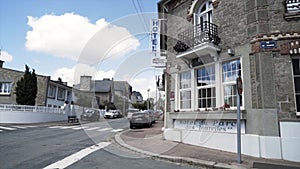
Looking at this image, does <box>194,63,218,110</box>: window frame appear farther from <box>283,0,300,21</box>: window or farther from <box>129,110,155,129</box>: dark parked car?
<box>129,110,155,129</box>: dark parked car

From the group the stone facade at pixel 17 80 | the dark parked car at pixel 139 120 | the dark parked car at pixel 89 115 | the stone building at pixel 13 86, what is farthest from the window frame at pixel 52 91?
the dark parked car at pixel 139 120

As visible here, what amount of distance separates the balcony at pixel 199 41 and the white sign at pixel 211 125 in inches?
113

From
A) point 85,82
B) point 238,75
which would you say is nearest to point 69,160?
point 238,75

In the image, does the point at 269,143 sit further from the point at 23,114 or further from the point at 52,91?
the point at 52,91

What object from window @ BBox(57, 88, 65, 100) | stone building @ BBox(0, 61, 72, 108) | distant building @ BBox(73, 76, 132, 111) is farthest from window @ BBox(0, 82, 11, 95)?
distant building @ BBox(73, 76, 132, 111)

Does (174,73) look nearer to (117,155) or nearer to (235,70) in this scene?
(235,70)

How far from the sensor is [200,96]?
10117 millimetres

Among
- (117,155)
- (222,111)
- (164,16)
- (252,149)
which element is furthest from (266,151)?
(164,16)

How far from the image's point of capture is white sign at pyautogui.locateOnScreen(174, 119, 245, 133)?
27.4 feet

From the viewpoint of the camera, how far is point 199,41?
31.7 feet

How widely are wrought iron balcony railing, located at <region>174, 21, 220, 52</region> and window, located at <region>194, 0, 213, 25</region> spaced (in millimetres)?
579

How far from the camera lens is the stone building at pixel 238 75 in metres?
7.47

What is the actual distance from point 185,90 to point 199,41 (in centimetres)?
257

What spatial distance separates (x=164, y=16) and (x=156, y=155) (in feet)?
27.5
